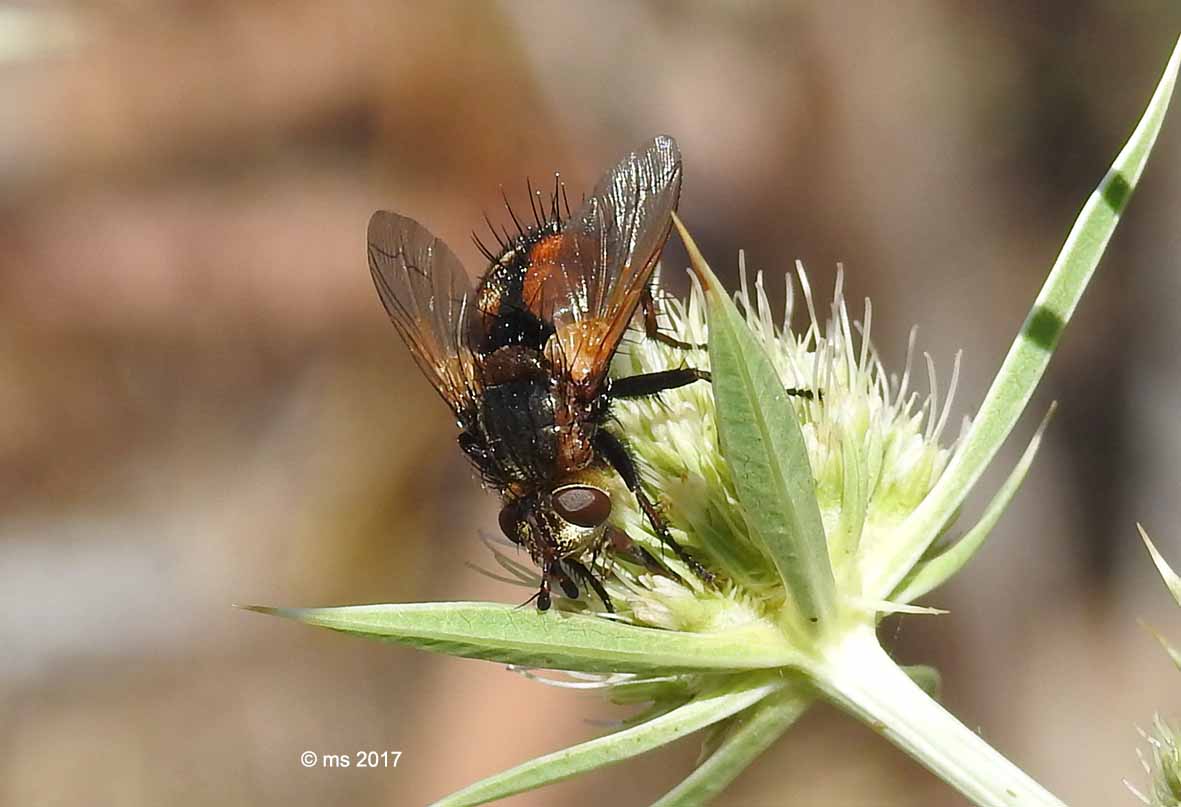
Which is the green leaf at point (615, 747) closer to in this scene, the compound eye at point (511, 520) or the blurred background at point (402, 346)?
the compound eye at point (511, 520)

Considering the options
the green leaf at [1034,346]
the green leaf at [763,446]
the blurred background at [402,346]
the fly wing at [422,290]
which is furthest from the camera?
the blurred background at [402,346]

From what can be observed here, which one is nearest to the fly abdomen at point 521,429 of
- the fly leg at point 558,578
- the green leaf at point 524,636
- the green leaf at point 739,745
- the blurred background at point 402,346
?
the fly leg at point 558,578

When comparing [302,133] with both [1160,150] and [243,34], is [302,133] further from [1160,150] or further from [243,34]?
[1160,150]

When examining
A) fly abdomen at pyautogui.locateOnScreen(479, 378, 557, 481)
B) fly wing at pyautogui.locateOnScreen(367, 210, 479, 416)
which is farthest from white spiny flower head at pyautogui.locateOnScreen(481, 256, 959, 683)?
fly wing at pyautogui.locateOnScreen(367, 210, 479, 416)

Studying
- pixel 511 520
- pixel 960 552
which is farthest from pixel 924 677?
pixel 511 520

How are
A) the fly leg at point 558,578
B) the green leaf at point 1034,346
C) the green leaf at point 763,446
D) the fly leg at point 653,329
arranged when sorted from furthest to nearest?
the fly leg at point 653,329
the fly leg at point 558,578
the green leaf at point 1034,346
the green leaf at point 763,446

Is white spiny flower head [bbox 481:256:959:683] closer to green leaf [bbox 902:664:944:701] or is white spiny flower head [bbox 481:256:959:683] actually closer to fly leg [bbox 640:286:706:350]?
fly leg [bbox 640:286:706:350]
